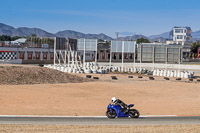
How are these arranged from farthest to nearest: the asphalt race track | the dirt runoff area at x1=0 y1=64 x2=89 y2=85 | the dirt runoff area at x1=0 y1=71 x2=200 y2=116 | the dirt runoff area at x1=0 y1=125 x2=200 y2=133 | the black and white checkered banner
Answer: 1. the black and white checkered banner
2. the dirt runoff area at x1=0 y1=64 x2=89 y2=85
3. the dirt runoff area at x1=0 y1=71 x2=200 y2=116
4. the asphalt race track
5. the dirt runoff area at x1=0 y1=125 x2=200 y2=133

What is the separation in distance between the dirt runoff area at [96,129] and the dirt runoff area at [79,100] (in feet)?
15.2

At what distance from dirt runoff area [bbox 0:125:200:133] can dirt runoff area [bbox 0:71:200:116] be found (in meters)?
4.63

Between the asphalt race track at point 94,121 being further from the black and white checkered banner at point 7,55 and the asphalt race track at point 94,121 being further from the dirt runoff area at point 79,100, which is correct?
the black and white checkered banner at point 7,55

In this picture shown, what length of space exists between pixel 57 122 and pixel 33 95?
1146cm

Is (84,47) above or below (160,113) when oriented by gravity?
above

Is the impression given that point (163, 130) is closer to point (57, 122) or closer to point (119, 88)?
point (57, 122)

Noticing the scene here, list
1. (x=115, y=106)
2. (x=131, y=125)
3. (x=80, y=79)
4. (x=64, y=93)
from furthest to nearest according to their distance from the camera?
(x=80, y=79) → (x=64, y=93) → (x=115, y=106) → (x=131, y=125)

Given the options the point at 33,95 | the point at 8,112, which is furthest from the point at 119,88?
the point at 8,112

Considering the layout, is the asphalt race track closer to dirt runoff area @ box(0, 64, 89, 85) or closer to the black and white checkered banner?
dirt runoff area @ box(0, 64, 89, 85)

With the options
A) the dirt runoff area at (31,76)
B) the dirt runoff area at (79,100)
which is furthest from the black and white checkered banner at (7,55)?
the dirt runoff area at (79,100)

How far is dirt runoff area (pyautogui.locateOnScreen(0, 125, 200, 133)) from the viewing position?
46.9ft

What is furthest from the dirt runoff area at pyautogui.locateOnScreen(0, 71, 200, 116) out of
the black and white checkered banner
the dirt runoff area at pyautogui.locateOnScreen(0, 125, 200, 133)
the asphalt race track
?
→ the black and white checkered banner

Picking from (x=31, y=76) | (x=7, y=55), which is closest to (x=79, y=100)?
(x=31, y=76)

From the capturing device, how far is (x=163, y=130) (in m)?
14.9
